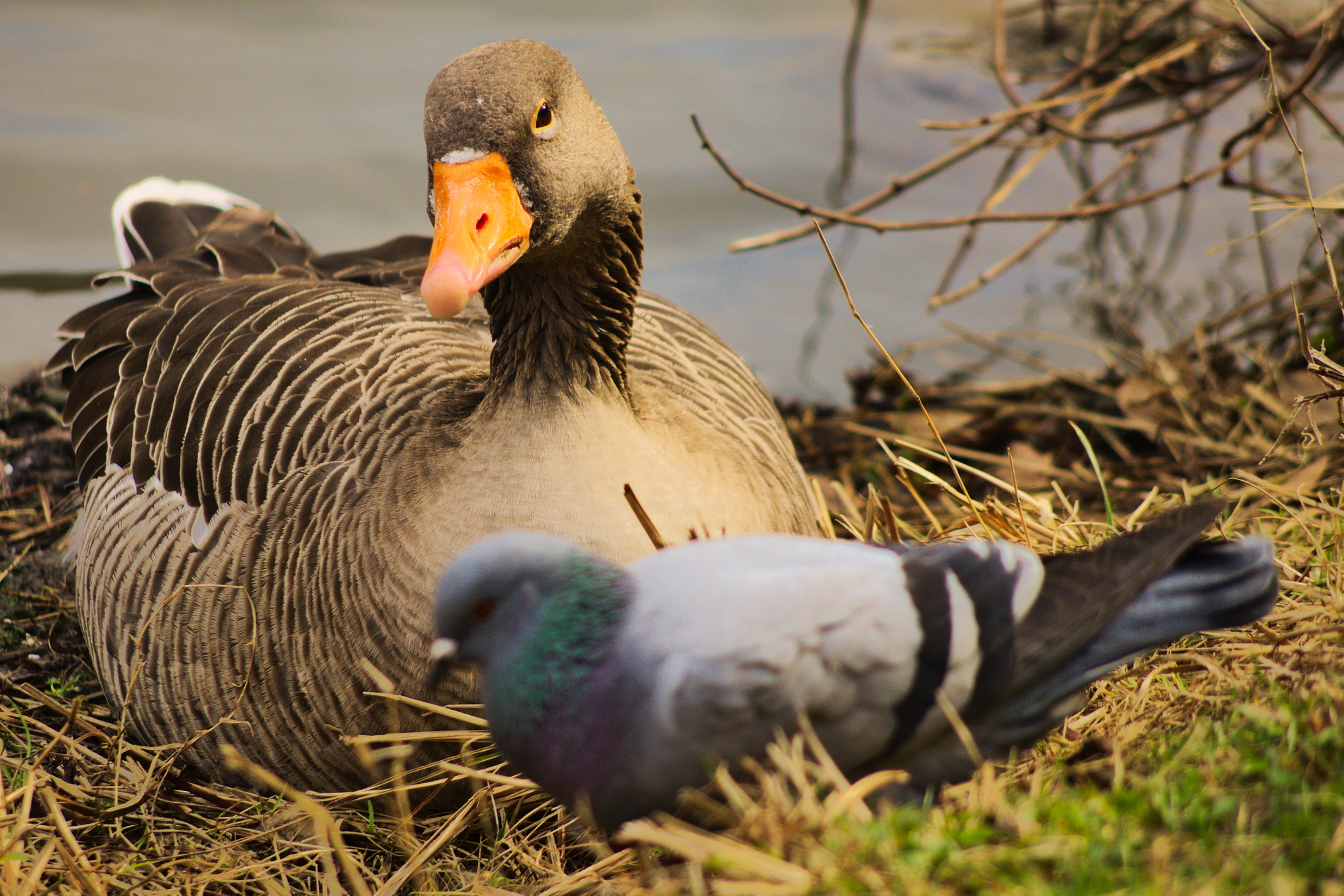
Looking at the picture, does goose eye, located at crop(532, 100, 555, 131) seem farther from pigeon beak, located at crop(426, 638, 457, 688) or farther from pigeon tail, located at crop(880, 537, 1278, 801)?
pigeon tail, located at crop(880, 537, 1278, 801)

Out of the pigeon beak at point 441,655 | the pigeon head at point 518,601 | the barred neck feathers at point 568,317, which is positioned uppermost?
the barred neck feathers at point 568,317

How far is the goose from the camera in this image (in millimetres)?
2801

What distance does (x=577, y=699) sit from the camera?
6.57 feet

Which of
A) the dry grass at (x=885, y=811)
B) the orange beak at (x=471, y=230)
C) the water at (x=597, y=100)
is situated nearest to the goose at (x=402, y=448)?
the orange beak at (x=471, y=230)

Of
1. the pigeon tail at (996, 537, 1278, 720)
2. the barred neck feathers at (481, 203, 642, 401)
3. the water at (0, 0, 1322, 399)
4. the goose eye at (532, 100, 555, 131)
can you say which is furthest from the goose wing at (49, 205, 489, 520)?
the water at (0, 0, 1322, 399)

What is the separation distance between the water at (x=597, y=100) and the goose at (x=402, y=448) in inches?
136

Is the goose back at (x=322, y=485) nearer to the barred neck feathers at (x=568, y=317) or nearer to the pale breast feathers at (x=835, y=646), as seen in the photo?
the barred neck feathers at (x=568, y=317)

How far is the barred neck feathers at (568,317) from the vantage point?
121 inches

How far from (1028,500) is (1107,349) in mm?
2607

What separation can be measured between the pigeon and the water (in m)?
4.57

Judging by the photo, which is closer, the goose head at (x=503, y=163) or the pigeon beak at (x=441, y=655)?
the pigeon beak at (x=441, y=655)

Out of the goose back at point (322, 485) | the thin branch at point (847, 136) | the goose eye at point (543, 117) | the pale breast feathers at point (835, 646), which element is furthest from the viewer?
the thin branch at point (847, 136)

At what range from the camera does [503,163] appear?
2707mm

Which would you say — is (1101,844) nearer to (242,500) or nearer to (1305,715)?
(1305,715)
